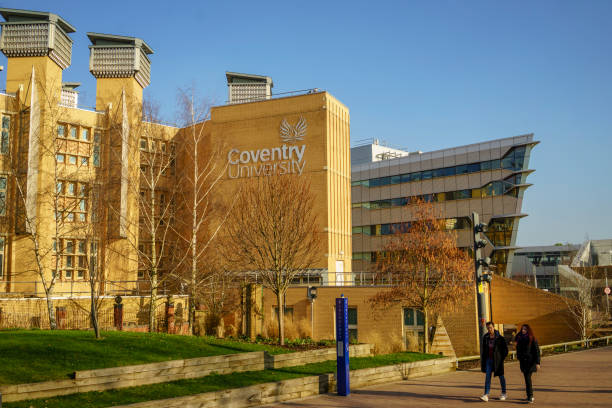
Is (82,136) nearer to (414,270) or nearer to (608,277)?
(414,270)

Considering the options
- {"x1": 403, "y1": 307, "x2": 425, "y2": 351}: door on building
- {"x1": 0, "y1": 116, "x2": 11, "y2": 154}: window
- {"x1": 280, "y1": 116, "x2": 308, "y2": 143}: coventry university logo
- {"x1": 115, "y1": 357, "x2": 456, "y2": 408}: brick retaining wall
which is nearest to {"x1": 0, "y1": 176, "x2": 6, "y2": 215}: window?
{"x1": 0, "y1": 116, "x2": 11, "y2": 154}: window

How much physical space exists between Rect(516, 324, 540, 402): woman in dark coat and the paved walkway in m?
0.52

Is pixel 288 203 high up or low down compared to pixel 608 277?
up

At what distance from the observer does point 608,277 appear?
167 feet

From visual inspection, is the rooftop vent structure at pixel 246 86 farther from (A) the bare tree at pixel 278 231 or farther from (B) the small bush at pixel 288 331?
(A) the bare tree at pixel 278 231

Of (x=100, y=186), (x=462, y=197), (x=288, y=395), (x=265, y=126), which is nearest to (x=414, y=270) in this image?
(x=288, y=395)

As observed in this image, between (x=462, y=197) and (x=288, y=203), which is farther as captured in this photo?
(x=462, y=197)

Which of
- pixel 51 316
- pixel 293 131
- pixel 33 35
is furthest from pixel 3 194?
pixel 293 131

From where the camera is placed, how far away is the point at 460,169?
184 ft

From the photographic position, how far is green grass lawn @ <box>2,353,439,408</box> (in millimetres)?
10648

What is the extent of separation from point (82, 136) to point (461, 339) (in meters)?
25.4

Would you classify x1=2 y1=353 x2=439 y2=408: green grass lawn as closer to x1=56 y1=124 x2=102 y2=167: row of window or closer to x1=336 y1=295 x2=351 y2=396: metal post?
x1=336 y1=295 x2=351 y2=396: metal post

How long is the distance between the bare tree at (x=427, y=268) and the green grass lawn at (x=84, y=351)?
960cm

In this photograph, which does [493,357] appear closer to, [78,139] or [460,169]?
[78,139]
